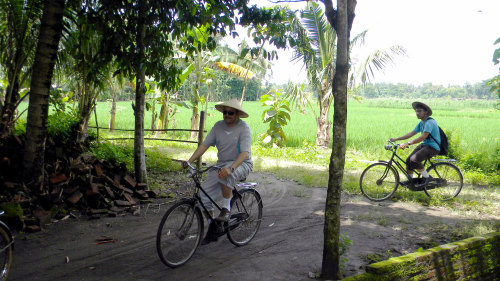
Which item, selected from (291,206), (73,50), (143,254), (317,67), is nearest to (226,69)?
(317,67)

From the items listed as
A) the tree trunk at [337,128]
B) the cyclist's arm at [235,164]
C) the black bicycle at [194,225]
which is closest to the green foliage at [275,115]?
the black bicycle at [194,225]

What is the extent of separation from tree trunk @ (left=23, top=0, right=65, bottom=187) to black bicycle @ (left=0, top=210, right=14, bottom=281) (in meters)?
2.73

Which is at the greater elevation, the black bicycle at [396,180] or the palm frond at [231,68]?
the palm frond at [231,68]

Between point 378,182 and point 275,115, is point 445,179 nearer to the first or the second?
point 378,182

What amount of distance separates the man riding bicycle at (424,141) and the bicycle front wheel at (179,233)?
14.9ft

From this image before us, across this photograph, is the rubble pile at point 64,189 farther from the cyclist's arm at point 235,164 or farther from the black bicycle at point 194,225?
the cyclist's arm at point 235,164

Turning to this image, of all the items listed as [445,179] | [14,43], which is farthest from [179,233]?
[14,43]

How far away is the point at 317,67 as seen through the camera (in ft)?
52.4

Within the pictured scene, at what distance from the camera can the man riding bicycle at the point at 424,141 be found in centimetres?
766

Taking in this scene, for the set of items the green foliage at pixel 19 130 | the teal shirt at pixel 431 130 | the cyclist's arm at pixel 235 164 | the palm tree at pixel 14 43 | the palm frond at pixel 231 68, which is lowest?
the cyclist's arm at pixel 235 164

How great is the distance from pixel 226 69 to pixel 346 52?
1623 centimetres

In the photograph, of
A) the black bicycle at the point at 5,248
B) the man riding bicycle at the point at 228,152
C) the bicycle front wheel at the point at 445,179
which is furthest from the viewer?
the bicycle front wheel at the point at 445,179

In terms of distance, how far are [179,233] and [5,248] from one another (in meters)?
1.60

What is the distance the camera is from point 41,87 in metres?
6.19
